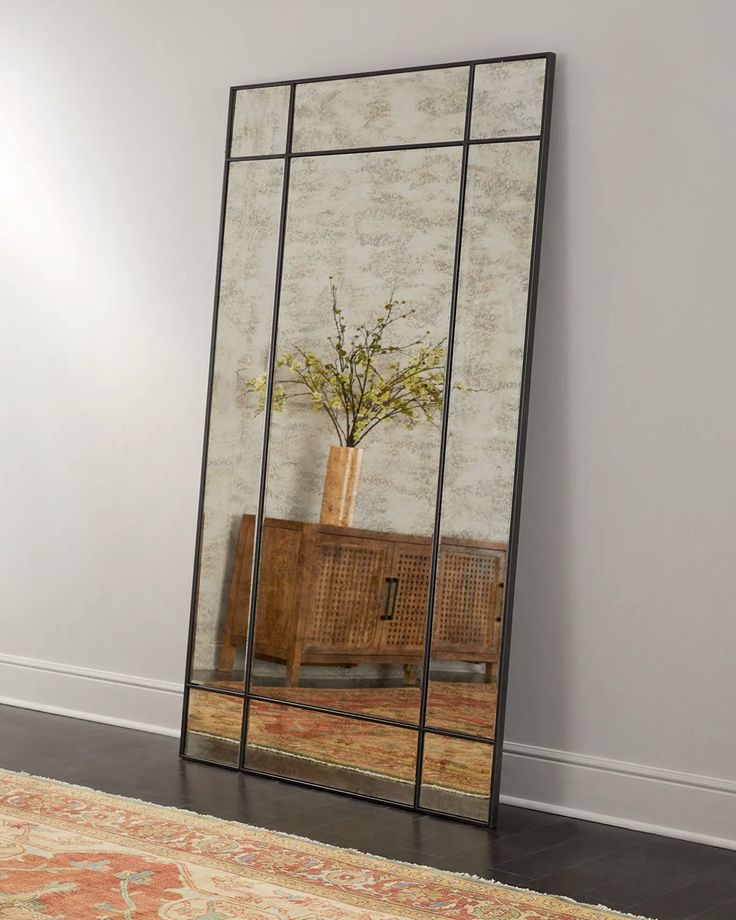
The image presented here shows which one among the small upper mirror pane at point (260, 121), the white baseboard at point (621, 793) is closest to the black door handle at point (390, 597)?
the white baseboard at point (621, 793)

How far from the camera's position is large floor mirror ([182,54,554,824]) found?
3793mm

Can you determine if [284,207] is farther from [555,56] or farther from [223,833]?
[223,833]

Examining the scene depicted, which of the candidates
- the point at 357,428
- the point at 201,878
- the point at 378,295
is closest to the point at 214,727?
the point at 357,428

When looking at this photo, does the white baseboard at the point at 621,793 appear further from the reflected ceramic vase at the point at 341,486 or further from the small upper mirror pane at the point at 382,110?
the small upper mirror pane at the point at 382,110

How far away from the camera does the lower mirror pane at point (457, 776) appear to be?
3.68 meters

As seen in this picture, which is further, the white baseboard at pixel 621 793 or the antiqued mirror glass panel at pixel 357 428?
the antiqued mirror glass panel at pixel 357 428

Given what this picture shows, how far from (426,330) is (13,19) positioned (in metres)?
2.64

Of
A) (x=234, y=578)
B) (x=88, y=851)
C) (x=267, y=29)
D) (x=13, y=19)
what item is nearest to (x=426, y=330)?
(x=234, y=578)

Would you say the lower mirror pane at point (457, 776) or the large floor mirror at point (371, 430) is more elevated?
the large floor mirror at point (371, 430)

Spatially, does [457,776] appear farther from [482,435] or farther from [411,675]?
[482,435]

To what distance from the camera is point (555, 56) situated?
389 cm

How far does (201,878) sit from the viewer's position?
2941 millimetres

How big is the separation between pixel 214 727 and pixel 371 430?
1.24 metres

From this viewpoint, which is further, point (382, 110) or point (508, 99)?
point (382, 110)
